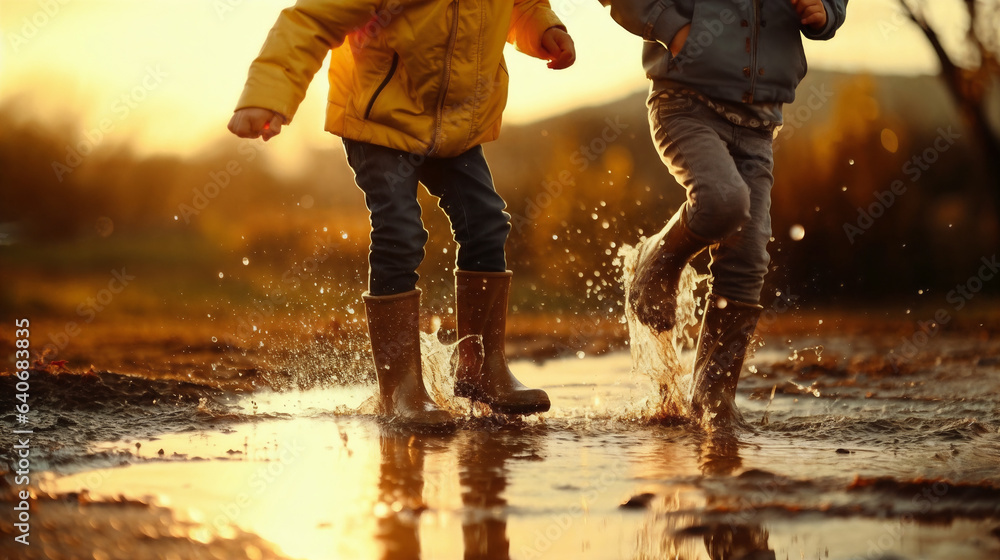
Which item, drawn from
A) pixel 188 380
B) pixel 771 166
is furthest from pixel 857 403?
pixel 188 380

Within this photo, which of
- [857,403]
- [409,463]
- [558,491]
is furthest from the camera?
[857,403]

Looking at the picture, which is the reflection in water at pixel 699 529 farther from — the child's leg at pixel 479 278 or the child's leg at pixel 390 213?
the child's leg at pixel 390 213

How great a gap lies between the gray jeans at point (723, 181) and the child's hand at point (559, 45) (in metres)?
0.29

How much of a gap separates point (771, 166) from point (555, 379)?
4.43ft

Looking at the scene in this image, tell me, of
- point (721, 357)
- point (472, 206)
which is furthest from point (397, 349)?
point (721, 357)

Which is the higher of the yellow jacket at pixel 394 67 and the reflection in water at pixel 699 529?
the yellow jacket at pixel 394 67

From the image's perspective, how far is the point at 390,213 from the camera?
2.47 meters

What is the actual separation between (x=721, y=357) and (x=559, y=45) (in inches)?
41.9

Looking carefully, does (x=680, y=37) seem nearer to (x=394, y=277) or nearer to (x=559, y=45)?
(x=559, y=45)

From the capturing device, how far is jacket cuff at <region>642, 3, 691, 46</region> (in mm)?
2504

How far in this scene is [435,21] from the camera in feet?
7.84

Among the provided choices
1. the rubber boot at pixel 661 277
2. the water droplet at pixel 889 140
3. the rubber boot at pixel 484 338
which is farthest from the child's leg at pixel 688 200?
the water droplet at pixel 889 140

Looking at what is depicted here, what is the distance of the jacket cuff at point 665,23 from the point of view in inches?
98.6

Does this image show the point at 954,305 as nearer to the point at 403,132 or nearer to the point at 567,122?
the point at 567,122
